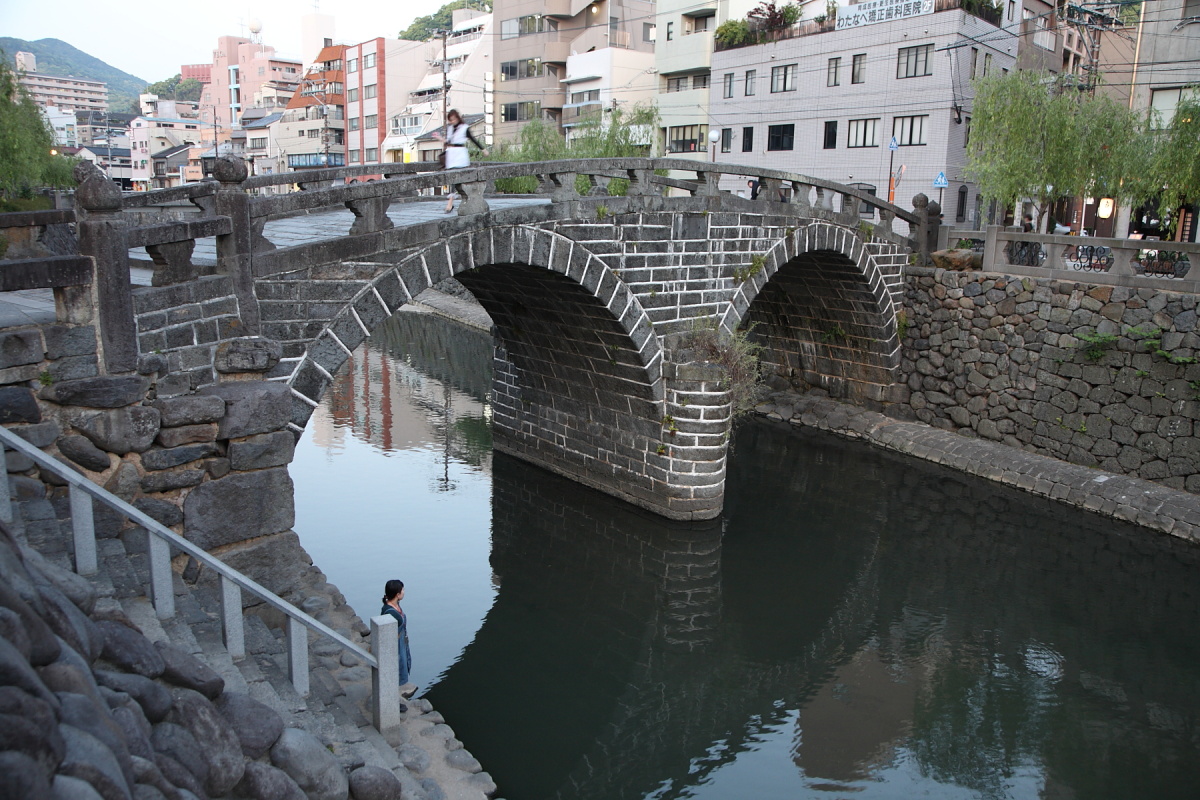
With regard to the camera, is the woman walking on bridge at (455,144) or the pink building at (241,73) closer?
the woman walking on bridge at (455,144)

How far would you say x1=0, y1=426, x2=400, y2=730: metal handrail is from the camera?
16.8ft

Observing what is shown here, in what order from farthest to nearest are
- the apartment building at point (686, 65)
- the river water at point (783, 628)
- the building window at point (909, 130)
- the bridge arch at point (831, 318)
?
1. the apartment building at point (686, 65)
2. the building window at point (909, 130)
3. the bridge arch at point (831, 318)
4. the river water at point (783, 628)

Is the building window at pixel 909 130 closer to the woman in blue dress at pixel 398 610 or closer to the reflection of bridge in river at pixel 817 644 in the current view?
the reflection of bridge in river at pixel 817 644

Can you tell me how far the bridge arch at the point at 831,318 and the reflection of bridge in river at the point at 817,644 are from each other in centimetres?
411

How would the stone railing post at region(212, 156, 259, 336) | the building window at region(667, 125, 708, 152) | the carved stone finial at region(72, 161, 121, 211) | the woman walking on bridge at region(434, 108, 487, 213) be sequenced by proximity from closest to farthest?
the carved stone finial at region(72, 161, 121, 211) → the stone railing post at region(212, 156, 259, 336) → the woman walking on bridge at region(434, 108, 487, 213) → the building window at region(667, 125, 708, 152)

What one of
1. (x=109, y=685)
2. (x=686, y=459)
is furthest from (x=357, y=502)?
(x=109, y=685)

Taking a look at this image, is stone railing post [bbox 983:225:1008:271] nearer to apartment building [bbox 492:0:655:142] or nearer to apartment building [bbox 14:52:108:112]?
apartment building [bbox 492:0:655:142]

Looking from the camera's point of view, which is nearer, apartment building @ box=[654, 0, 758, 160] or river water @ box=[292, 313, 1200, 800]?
river water @ box=[292, 313, 1200, 800]

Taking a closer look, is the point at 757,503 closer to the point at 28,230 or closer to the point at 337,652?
the point at 337,652

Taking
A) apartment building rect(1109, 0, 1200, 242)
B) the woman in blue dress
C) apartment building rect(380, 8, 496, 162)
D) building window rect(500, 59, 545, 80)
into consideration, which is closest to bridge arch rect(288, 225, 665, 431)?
the woman in blue dress

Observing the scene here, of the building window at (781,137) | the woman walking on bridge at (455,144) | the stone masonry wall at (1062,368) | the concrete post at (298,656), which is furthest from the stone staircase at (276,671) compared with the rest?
the building window at (781,137)

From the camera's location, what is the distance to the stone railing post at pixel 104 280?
6.39 m

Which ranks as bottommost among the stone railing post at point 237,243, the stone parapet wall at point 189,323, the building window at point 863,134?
the stone parapet wall at point 189,323

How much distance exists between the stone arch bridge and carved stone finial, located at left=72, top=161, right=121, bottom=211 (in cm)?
1
